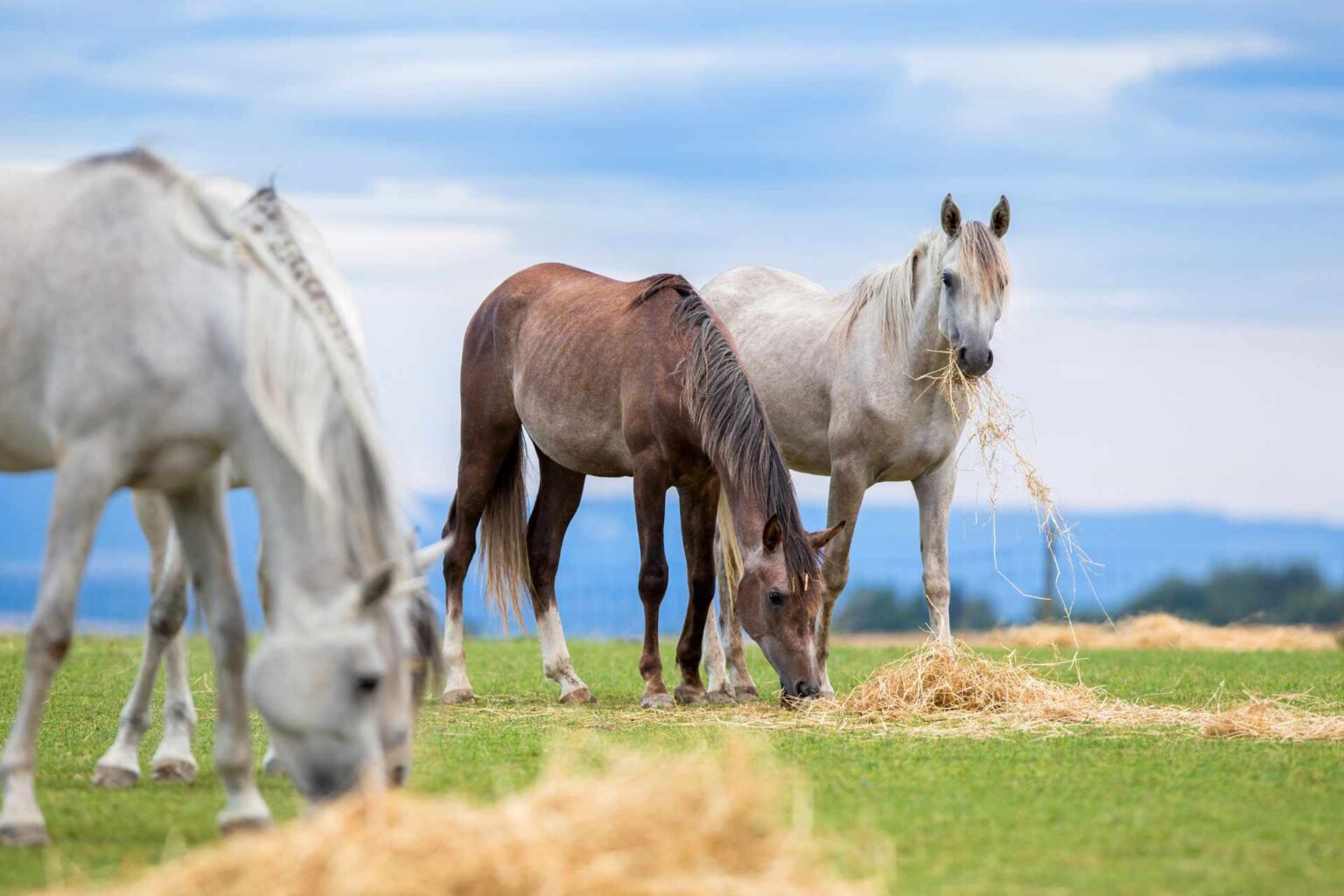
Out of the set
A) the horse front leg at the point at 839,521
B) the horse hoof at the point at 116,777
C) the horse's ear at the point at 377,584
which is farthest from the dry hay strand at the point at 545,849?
the horse front leg at the point at 839,521

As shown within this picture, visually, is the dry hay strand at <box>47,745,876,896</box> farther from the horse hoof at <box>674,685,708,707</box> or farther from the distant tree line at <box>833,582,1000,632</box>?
the distant tree line at <box>833,582,1000,632</box>

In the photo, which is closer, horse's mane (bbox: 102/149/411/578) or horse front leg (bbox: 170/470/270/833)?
horse's mane (bbox: 102/149/411/578)

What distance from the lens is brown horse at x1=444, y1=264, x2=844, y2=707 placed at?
7.27 m

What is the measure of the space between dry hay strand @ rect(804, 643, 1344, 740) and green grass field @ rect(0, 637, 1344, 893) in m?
0.34

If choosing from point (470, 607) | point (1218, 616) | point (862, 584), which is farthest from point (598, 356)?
point (862, 584)

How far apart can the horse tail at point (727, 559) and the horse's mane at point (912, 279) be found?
1357 mm

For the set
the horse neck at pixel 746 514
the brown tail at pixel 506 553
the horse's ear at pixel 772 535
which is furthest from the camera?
the brown tail at pixel 506 553

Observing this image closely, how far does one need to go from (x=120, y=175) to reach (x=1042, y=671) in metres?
7.51

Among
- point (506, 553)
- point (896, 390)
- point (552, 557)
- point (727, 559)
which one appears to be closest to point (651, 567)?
point (727, 559)

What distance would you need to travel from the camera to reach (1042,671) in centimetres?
1024

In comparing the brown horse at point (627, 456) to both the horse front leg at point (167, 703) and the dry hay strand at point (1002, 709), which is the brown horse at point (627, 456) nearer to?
the dry hay strand at point (1002, 709)

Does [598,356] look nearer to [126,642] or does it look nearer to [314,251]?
[314,251]

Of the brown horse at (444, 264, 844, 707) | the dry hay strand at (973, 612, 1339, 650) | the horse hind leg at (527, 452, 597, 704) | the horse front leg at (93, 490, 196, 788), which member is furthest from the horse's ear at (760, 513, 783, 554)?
the dry hay strand at (973, 612, 1339, 650)

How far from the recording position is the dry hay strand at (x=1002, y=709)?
21.5 feet
